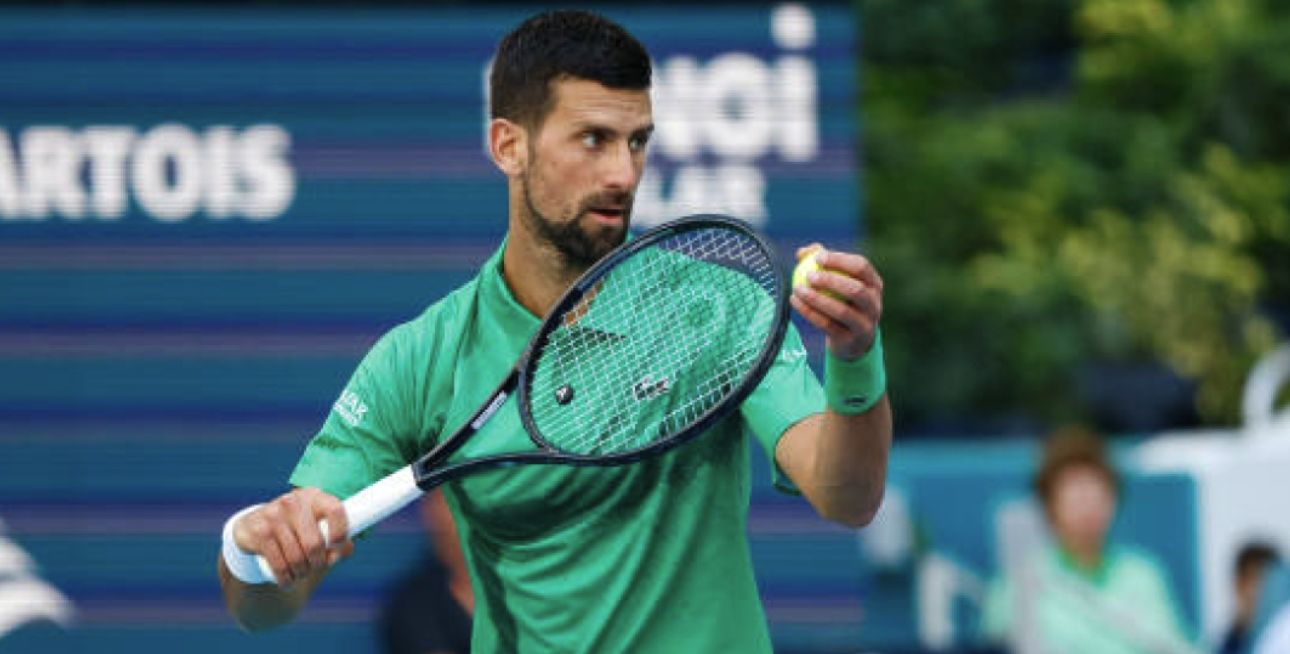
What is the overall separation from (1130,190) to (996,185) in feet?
3.99

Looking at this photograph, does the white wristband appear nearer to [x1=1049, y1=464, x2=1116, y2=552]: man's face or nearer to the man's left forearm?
the man's left forearm

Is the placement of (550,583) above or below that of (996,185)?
above

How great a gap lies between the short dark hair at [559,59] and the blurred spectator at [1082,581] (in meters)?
4.41

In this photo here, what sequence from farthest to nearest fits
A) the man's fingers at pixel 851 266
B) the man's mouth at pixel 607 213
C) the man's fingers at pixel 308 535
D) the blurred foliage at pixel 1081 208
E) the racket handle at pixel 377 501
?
the blurred foliage at pixel 1081 208
the man's mouth at pixel 607 213
the racket handle at pixel 377 501
the man's fingers at pixel 308 535
the man's fingers at pixel 851 266

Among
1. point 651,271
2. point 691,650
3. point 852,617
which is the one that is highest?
point 651,271

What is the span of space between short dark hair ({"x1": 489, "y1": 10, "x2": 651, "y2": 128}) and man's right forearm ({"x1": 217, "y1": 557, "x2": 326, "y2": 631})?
687 millimetres

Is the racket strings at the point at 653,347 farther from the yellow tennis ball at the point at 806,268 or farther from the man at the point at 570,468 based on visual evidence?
the yellow tennis ball at the point at 806,268

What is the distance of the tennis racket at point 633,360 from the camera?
3207 millimetres

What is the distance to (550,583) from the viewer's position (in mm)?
3248

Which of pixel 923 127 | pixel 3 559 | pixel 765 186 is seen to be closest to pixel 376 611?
pixel 3 559

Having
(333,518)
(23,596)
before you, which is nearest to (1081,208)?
(23,596)

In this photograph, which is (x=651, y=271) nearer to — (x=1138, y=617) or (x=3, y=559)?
(x=3, y=559)

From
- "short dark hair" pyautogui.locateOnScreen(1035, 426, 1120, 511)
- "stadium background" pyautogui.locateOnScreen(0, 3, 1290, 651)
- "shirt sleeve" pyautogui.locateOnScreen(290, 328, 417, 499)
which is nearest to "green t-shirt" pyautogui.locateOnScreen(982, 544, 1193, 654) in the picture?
"short dark hair" pyautogui.locateOnScreen(1035, 426, 1120, 511)

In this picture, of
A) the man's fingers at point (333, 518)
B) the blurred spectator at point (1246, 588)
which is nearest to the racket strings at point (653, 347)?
the man's fingers at point (333, 518)
